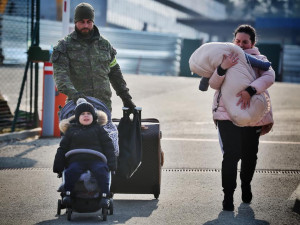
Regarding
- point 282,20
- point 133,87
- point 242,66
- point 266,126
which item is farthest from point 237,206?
point 282,20

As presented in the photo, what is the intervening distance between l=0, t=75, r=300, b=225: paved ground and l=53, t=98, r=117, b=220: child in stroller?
0.21 meters

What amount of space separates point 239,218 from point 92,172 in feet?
4.60

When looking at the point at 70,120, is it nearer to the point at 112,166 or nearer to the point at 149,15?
the point at 112,166

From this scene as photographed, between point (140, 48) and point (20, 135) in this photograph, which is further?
point (140, 48)

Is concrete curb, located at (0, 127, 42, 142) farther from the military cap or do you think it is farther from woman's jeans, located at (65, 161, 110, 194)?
woman's jeans, located at (65, 161, 110, 194)

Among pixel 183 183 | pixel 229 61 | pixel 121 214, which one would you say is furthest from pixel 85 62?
pixel 183 183

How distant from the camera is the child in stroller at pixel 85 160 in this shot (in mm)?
6191

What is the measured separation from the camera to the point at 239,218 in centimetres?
653

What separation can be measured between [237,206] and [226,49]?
155cm

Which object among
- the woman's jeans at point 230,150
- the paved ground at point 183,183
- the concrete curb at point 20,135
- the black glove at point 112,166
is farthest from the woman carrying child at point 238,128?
the concrete curb at point 20,135

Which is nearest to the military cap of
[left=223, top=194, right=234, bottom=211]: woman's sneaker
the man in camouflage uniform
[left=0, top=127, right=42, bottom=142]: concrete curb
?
the man in camouflage uniform

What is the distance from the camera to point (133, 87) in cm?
2406

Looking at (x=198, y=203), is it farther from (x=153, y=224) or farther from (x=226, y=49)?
(x=226, y=49)

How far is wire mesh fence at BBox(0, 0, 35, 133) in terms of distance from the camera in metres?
14.0
